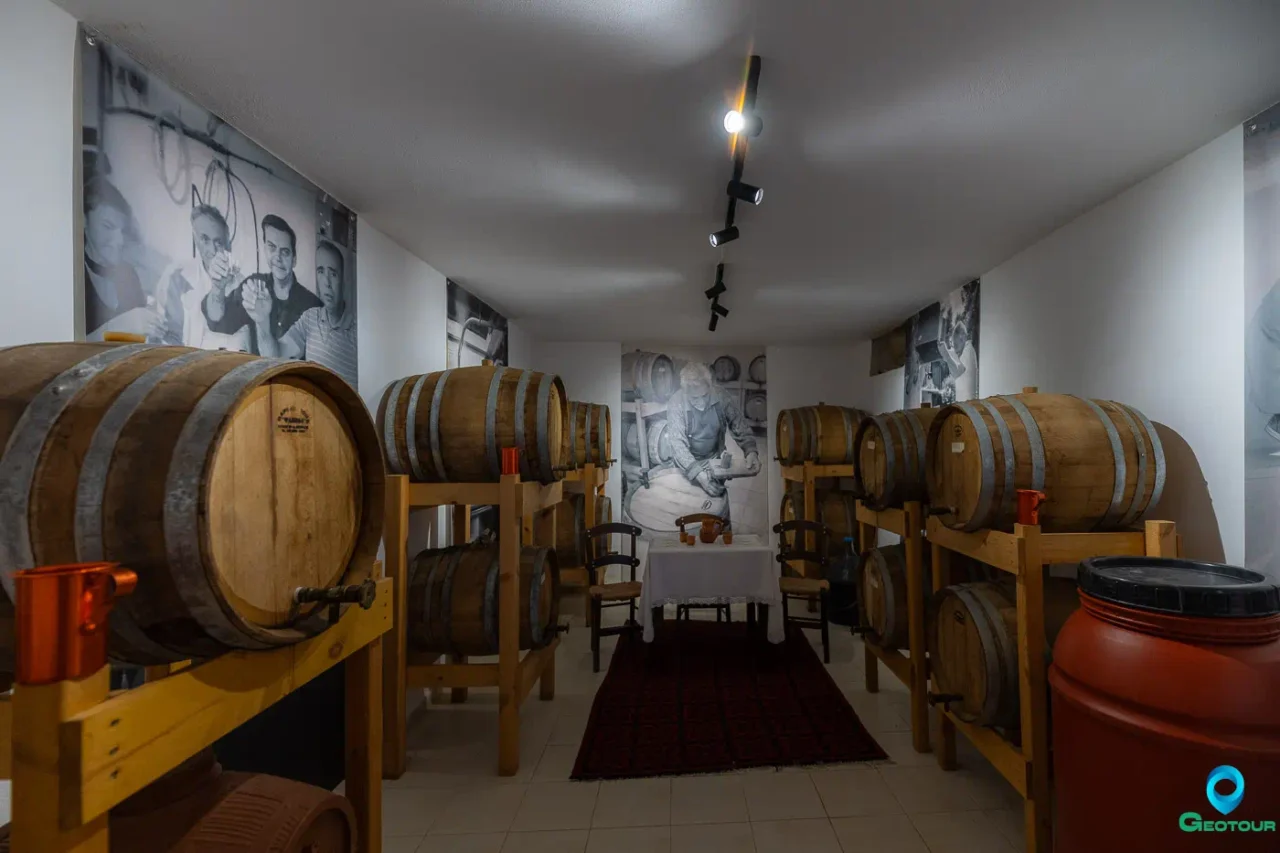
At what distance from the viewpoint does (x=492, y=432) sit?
3.25 metres

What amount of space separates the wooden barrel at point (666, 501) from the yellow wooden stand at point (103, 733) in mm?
6771

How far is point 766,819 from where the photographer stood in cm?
275

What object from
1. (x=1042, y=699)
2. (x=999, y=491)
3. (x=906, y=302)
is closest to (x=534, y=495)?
(x=999, y=491)

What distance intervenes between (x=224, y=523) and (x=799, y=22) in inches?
78.5

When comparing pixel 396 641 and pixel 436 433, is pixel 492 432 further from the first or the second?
pixel 396 641

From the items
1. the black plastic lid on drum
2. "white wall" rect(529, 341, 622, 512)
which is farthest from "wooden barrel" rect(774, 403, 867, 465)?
the black plastic lid on drum

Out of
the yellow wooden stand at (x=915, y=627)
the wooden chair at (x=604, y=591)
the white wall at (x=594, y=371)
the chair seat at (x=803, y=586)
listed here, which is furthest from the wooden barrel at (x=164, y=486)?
the white wall at (x=594, y=371)

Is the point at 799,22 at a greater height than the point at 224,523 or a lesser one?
greater

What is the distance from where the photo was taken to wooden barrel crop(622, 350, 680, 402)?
26.5 feet

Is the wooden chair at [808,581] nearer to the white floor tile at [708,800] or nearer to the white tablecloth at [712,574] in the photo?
the white tablecloth at [712,574]

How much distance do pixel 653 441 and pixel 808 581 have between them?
11.0ft

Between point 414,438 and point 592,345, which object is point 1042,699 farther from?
point 592,345

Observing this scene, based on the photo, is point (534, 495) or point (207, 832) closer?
point (207, 832)

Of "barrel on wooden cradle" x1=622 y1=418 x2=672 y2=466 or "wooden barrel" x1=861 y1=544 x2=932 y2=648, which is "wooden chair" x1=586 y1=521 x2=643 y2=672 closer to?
"wooden barrel" x1=861 y1=544 x2=932 y2=648
